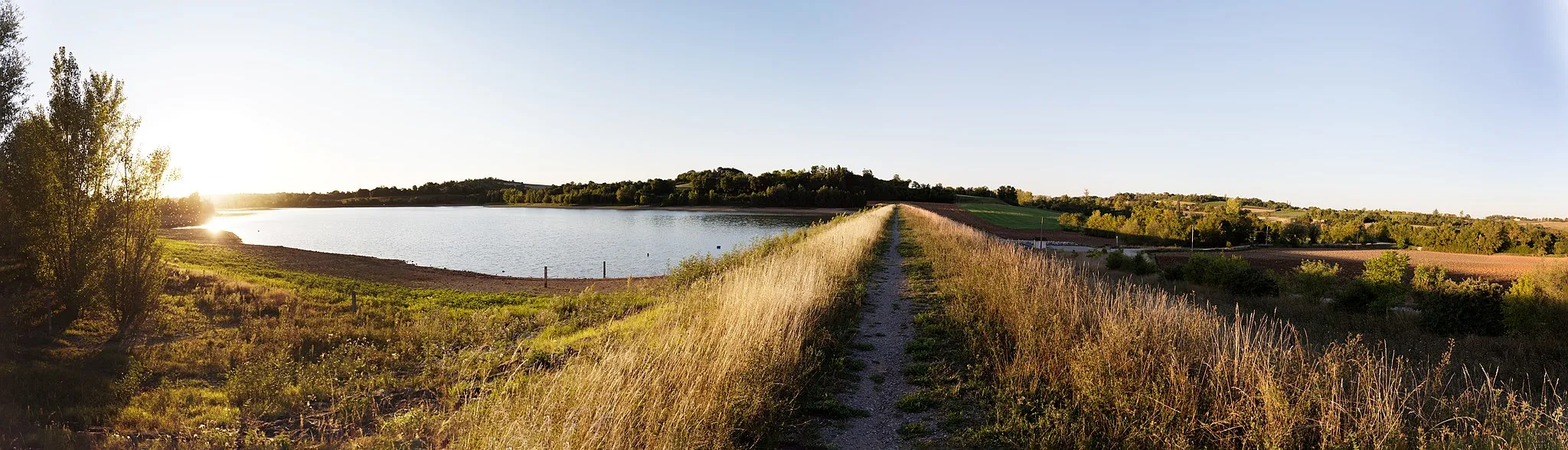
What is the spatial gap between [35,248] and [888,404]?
17.9 m

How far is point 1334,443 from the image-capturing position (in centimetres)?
331

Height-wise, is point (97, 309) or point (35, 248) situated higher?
point (35, 248)

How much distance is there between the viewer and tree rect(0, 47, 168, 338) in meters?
10.6

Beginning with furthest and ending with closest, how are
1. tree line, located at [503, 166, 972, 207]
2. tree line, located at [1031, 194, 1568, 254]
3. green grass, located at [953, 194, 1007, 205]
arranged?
tree line, located at [503, 166, 972, 207] → green grass, located at [953, 194, 1007, 205] → tree line, located at [1031, 194, 1568, 254]

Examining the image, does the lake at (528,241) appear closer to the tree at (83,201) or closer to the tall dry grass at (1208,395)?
the tree at (83,201)

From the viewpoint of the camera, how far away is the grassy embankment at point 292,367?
5180mm

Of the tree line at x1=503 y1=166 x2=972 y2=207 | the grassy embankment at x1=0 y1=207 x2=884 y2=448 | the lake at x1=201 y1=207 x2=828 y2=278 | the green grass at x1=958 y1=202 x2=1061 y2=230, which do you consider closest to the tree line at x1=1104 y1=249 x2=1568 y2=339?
the grassy embankment at x1=0 y1=207 x2=884 y2=448

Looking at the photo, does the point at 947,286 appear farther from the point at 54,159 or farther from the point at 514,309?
the point at 54,159

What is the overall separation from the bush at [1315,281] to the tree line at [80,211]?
27.4 meters

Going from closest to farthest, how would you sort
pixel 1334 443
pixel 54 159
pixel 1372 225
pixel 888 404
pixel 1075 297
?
pixel 1334 443
pixel 888 404
pixel 1075 297
pixel 54 159
pixel 1372 225

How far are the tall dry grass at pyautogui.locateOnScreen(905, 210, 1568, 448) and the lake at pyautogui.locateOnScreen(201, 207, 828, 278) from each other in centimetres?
1702

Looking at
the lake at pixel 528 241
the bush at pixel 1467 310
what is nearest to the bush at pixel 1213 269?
the bush at pixel 1467 310

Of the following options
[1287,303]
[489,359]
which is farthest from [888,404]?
[1287,303]

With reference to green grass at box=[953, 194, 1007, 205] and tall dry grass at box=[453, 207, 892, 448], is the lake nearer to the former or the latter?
tall dry grass at box=[453, 207, 892, 448]
